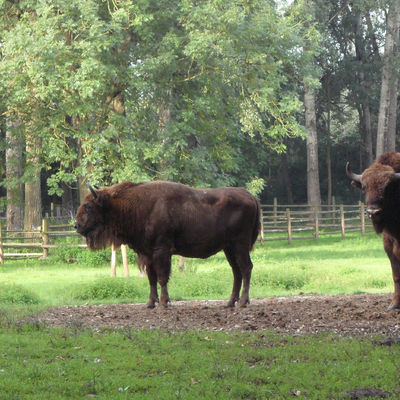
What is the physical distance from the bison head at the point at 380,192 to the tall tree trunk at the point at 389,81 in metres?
28.1

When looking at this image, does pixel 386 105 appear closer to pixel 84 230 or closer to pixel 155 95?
pixel 155 95

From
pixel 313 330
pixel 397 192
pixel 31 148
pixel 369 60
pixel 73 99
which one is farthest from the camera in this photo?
pixel 369 60

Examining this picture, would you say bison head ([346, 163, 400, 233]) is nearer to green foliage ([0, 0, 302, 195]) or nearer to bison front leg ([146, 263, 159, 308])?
bison front leg ([146, 263, 159, 308])

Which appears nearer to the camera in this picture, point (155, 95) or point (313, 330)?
point (313, 330)

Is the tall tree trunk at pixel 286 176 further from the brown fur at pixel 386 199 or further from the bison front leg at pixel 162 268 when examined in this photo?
the brown fur at pixel 386 199

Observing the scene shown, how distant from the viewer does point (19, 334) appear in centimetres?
960

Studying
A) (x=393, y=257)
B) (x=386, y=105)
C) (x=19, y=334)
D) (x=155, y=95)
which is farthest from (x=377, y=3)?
(x=19, y=334)

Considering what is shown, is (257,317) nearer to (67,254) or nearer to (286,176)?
(67,254)

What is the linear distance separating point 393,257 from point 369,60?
38.2m

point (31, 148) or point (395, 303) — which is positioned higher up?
point (31, 148)

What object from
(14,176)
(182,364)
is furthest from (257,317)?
(14,176)

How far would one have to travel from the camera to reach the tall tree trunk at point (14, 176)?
76.9 ft

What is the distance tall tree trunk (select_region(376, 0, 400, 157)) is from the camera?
37875 mm

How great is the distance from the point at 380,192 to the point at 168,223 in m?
3.55
